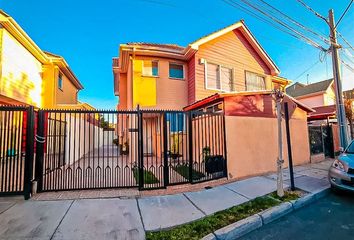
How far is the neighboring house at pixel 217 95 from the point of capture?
7.60 m

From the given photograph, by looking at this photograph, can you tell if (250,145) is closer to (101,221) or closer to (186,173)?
(186,173)

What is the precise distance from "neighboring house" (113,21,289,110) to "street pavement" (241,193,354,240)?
803cm

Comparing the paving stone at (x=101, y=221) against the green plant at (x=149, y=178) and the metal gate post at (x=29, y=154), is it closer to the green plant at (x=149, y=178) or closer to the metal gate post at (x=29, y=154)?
the metal gate post at (x=29, y=154)

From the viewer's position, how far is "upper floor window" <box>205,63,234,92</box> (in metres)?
12.7

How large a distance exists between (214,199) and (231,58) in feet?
35.3

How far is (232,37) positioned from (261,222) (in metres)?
12.7

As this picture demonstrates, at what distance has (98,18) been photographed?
9.83 m

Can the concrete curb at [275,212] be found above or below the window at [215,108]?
below

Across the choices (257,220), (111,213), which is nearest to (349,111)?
(257,220)

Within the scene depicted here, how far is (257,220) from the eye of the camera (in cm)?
414

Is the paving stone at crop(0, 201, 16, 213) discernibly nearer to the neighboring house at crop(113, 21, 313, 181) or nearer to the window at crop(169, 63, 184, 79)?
the neighboring house at crop(113, 21, 313, 181)

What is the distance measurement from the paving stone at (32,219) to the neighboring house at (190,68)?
7609 millimetres

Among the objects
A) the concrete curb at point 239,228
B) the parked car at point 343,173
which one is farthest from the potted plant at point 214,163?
the parked car at point 343,173

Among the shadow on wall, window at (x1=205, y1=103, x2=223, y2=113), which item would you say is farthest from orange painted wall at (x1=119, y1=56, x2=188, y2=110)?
the shadow on wall
